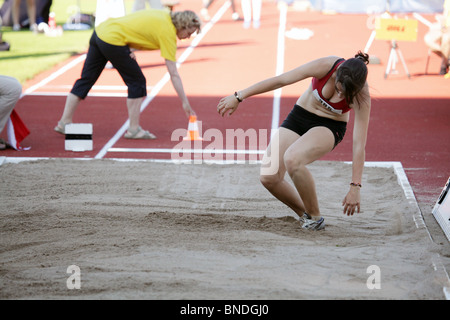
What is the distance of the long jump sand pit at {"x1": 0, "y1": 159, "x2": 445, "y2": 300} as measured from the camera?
4.05 m

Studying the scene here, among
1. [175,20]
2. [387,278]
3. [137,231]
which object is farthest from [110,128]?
[387,278]

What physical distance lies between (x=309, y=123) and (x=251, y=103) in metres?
5.47

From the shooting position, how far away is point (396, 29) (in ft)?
40.0

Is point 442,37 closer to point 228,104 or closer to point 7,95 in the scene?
point 7,95

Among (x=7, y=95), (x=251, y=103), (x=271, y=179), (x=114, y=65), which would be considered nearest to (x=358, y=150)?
(x=271, y=179)

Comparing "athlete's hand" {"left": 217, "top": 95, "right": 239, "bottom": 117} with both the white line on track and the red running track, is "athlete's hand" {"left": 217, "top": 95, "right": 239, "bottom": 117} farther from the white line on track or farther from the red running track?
the white line on track

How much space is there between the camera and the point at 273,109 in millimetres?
10234

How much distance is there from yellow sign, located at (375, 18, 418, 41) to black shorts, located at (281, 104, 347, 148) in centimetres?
738

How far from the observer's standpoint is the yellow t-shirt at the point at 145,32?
306 inches

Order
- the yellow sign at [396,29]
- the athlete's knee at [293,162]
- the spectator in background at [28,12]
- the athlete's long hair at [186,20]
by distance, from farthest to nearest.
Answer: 1. the spectator in background at [28,12]
2. the yellow sign at [396,29]
3. the athlete's long hair at [186,20]
4. the athlete's knee at [293,162]

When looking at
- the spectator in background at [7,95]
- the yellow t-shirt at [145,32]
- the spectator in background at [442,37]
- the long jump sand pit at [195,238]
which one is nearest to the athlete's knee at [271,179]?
the long jump sand pit at [195,238]

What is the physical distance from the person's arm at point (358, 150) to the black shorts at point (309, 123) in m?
0.30

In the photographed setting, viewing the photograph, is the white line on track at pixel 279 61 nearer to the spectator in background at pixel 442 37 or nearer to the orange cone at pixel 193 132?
the orange cone at pixel 193 132
